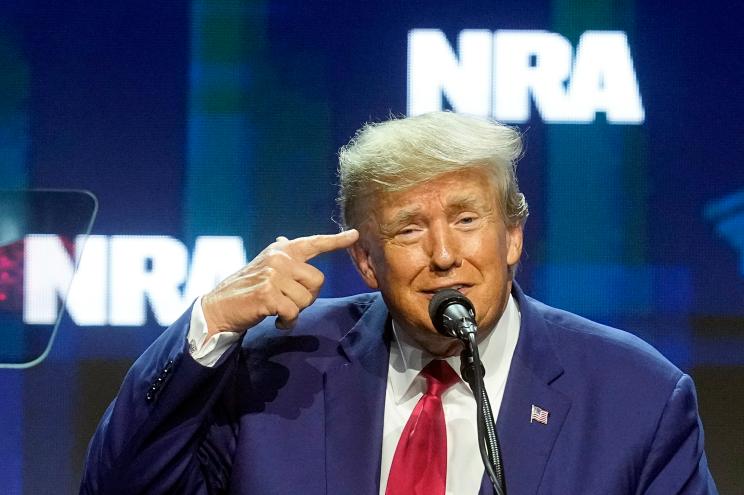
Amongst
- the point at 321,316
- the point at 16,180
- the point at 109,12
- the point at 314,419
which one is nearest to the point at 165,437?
the point at 314,419

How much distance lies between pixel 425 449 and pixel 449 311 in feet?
1.55

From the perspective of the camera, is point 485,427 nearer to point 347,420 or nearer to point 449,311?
point 449,311

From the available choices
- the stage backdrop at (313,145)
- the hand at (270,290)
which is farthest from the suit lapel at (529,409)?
the stage backdrop at (313,145)

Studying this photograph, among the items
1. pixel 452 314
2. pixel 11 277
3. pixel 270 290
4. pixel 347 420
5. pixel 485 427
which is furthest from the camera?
pixel 11 277

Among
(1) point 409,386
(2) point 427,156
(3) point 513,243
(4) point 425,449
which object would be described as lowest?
(4) point 425,449

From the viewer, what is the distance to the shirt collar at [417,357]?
236 centimetres

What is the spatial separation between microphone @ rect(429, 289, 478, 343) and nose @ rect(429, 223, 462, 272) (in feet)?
0.82

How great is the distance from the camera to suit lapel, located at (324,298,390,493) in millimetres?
2240

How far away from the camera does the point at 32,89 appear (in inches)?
134

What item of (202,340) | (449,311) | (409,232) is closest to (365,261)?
(409,232)

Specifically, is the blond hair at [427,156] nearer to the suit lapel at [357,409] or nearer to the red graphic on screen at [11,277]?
the suit lapel at [357,409]

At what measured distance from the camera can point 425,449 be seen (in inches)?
88.2

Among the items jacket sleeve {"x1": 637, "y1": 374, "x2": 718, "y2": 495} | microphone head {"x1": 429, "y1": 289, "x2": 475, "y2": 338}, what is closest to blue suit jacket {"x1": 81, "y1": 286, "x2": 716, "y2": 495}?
jacket sleeve {"x1": 637, "y1": 374, "x2": 718, "y2": 495}

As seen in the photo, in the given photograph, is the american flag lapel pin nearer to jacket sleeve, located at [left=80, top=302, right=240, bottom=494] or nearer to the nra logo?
jacket sleeve, located at [left=80, top=302, right=240, bottom=494]
